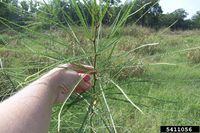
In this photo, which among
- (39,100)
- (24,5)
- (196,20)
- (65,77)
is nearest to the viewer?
(39,100)

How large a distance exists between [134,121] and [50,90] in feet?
6.05

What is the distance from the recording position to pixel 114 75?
95cm

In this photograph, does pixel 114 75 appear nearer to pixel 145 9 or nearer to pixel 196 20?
pixel 145 9

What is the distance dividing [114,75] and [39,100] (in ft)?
0.78

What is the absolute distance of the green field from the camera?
0.91 meters

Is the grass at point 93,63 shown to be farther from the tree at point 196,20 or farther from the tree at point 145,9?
the tree at point 196,20

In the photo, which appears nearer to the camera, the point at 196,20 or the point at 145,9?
the point at 145,9

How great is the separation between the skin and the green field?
0.03 m

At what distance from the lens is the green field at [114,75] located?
0.91 metres

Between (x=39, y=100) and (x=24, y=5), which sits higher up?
(x=24, y=5)

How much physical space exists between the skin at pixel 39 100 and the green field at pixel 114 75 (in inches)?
1.2

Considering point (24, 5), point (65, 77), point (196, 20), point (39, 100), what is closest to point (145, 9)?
point (24, 5)

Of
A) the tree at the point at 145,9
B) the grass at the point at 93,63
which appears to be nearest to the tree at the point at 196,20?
the tree at the point at 145,9

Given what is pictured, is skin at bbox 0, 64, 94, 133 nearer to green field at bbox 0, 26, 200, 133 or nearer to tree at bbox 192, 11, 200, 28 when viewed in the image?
green field at bbox 0, 26, 200, 133
